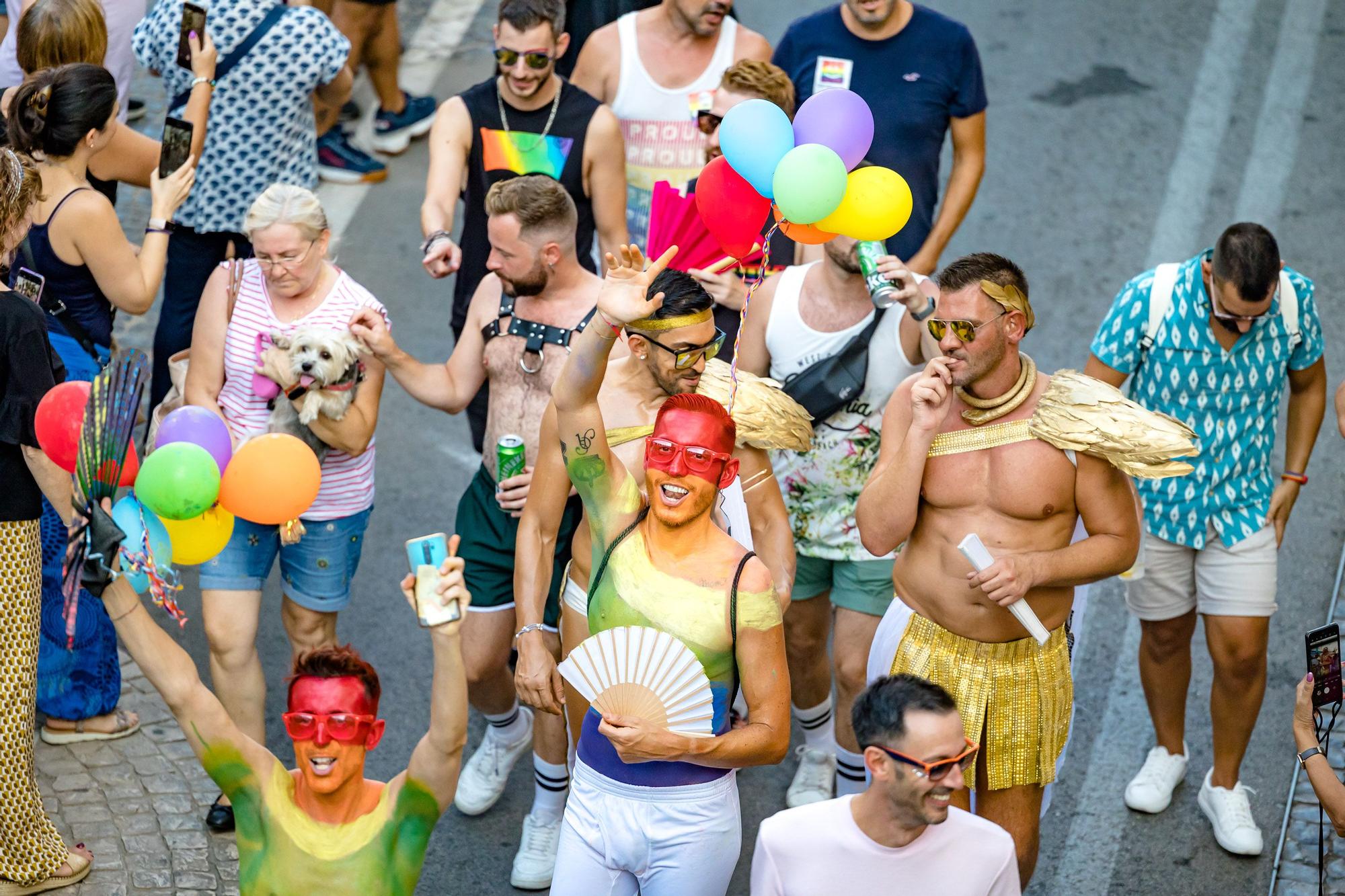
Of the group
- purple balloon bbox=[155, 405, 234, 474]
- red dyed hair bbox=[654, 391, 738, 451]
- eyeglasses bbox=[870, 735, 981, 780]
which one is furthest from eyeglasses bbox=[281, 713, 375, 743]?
eyeglasses bbox=[870, 735, 981, 780]

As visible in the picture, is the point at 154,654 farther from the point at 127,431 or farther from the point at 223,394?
the point at 223,394

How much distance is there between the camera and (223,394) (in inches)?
235

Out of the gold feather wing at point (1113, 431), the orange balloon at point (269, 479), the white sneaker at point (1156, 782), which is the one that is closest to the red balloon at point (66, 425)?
the orange balloon at point (269, 479)

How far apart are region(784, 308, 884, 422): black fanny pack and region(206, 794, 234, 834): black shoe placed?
2537 mm

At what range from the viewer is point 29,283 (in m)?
5.71

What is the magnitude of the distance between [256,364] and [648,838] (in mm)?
2404

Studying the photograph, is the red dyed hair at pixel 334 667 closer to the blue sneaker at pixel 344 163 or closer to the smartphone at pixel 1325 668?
the smartphone at pixel 1325 668

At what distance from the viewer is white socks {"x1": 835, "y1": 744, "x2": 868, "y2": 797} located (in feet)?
19.7

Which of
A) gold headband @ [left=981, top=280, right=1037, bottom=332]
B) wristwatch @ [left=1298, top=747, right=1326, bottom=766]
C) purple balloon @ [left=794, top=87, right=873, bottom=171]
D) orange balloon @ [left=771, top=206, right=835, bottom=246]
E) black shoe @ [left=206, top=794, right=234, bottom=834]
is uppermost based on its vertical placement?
purple balloon @ [left=794, top=87, right=873, bottom=171]

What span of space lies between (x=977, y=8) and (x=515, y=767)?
7.56 m

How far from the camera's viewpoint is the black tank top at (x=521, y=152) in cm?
674

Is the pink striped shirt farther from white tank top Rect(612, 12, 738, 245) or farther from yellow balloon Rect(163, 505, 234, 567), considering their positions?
white tank top Rect(612, 12, 738, 245)

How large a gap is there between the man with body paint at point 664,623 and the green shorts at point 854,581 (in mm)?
1515

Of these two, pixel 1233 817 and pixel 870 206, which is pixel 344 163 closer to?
pixel 870 206
